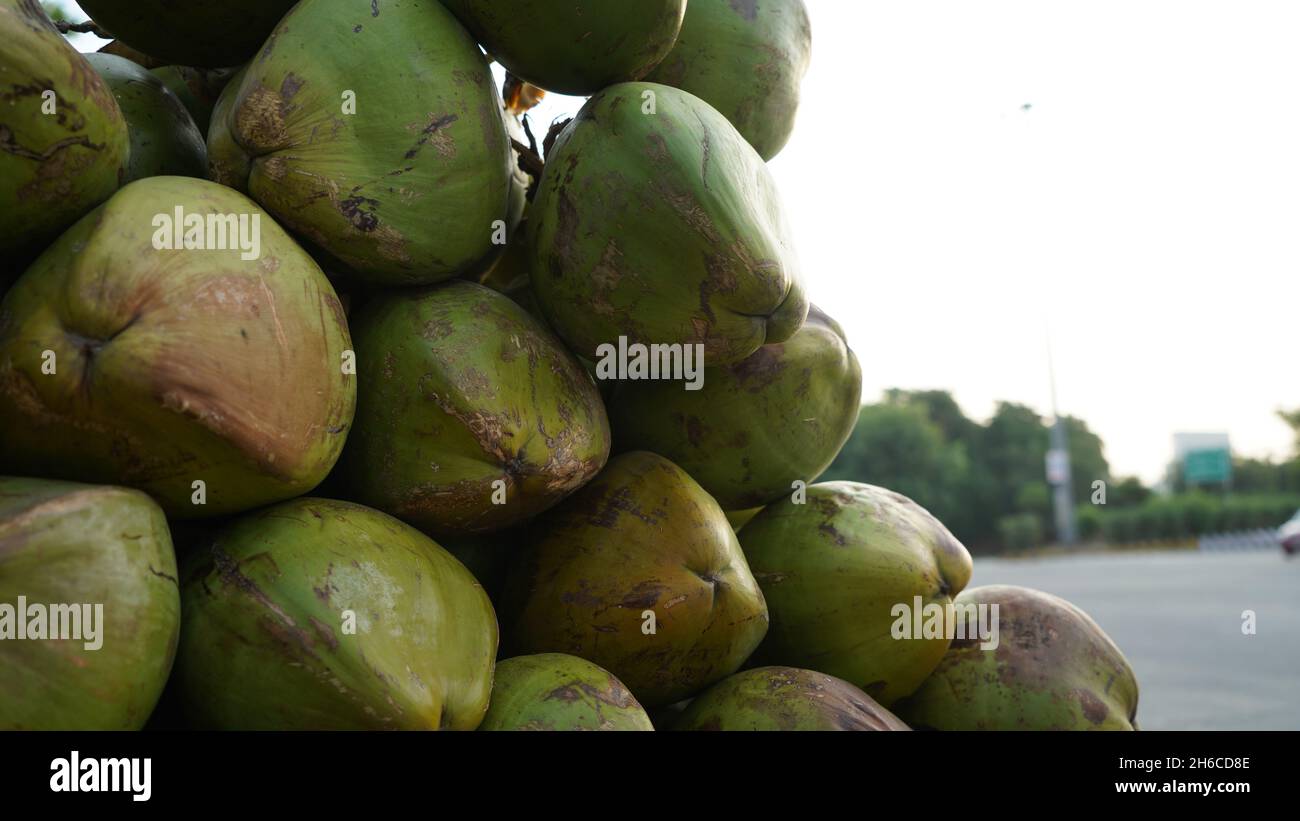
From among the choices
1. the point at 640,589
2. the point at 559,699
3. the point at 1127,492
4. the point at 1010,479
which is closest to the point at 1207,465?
the point at 1127,492

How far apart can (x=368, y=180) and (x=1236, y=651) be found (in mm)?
8506

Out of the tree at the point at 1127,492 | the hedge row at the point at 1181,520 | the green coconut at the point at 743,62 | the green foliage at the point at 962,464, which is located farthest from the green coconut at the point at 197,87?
the tree at the point at 1127,492

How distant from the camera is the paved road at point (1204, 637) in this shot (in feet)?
17.4

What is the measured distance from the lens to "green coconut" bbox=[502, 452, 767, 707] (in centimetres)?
164

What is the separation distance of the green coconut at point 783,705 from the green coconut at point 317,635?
1.42ft

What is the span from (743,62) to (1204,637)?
8.74m

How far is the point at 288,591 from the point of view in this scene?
1299 mm

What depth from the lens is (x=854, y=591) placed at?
1.91 metres

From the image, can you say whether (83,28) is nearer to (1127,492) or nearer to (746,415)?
(746,415)

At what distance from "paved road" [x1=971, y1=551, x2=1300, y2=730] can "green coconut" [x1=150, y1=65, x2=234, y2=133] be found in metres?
4.00

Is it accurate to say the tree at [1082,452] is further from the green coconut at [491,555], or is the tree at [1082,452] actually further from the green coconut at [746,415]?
the green coconut at [491,555]
